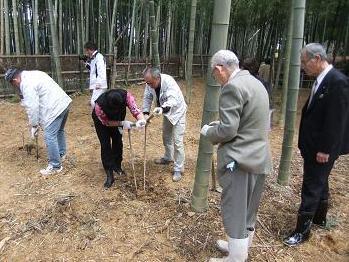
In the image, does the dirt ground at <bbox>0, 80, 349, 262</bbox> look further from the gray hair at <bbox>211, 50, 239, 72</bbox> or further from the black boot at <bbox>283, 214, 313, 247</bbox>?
the gray hair at <bbox>211, 50, 239, 72</bbox>

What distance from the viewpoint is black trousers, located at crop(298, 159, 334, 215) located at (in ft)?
9.80

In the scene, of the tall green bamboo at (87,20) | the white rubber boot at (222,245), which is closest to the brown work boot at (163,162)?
the white rubber boot at (222,245)

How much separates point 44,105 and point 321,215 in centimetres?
321

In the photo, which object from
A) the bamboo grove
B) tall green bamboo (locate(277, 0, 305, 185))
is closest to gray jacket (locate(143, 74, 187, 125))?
tall green bamboo (locate(277, 0, 305, 185))

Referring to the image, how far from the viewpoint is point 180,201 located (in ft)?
12.5

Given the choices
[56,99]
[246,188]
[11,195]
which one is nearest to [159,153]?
[56,99]

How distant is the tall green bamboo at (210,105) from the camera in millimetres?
2992

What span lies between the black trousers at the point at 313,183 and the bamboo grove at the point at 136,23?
22.8 feet

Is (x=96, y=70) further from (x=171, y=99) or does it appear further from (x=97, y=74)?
(x=171, y=99)

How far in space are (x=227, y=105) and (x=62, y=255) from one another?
1.89m

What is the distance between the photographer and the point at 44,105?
14.6 ft

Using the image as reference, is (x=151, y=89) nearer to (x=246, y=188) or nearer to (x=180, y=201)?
(x=180, y=201)

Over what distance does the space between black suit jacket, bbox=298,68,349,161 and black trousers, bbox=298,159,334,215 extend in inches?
2.9

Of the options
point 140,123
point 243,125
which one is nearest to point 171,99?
point 140,123
